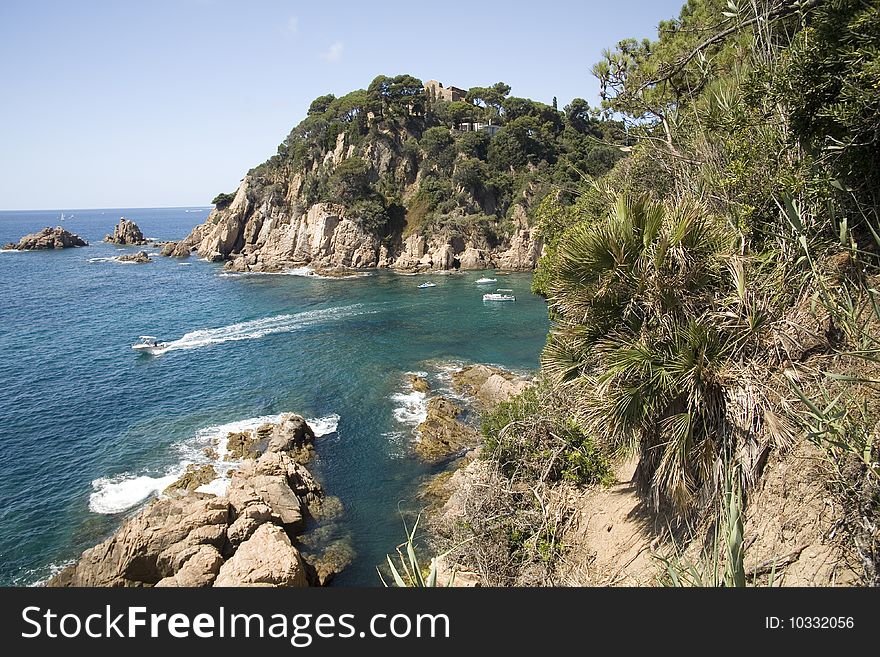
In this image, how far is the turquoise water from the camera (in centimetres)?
1834

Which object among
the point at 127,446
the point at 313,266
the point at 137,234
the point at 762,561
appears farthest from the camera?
the point at 137,234

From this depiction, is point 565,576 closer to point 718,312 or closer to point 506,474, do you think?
point 506,474

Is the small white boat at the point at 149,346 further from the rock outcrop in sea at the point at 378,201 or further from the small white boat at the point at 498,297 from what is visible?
the rock outcrop in sea at the point at 378,201

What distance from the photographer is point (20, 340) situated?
3822 centimetres

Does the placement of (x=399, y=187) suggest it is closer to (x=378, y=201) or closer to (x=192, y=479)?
(x=378, y=201)

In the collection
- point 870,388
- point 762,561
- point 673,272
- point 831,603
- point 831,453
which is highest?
point 673,272

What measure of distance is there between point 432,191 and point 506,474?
6471 centimetres

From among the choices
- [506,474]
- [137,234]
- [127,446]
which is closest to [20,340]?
[127,446]

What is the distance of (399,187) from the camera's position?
3004 inches

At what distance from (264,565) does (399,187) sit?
6842cm

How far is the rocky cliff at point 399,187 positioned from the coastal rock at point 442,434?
137 ft

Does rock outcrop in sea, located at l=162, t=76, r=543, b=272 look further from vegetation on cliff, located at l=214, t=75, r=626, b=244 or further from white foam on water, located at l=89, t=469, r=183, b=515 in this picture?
white foam on water, located at l=89, t=469, r=183, b=515

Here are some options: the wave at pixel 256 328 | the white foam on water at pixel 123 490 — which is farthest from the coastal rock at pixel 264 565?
the wave at pixel 256 328

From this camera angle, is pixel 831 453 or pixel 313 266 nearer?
pixel 831 453
